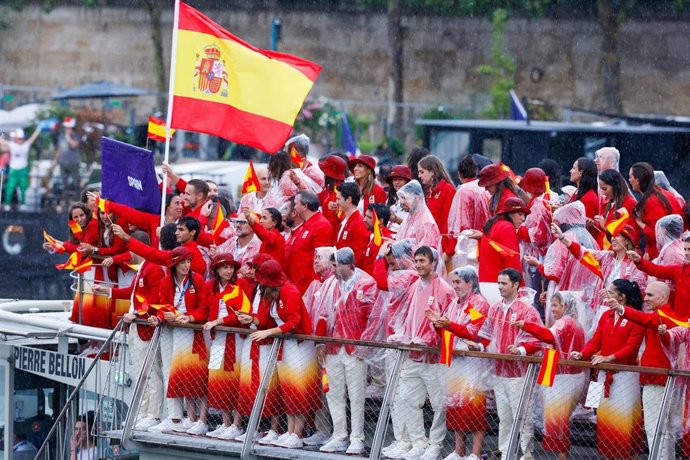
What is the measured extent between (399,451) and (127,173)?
4.05 meters

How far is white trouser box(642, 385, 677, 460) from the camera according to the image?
11.8 metres

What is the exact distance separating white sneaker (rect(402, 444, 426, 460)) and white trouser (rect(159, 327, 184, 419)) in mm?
2408

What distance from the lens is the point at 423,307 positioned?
1301cm

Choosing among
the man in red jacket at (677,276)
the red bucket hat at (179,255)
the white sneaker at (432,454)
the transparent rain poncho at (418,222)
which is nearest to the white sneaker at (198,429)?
the red bucket hat at (179,255)

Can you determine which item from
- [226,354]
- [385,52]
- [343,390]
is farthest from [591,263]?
[385,52]

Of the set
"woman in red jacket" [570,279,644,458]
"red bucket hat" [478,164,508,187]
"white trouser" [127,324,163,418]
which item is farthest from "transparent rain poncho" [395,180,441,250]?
"white trouser" [127,324,163,418]

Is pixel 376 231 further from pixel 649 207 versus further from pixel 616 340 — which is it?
pixel 616 340

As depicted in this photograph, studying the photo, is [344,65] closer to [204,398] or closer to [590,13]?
[590,13]

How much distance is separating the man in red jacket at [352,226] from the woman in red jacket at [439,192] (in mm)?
843

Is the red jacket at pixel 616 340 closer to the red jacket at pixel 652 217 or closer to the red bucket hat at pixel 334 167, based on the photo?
the red jacket at pixel 652 217

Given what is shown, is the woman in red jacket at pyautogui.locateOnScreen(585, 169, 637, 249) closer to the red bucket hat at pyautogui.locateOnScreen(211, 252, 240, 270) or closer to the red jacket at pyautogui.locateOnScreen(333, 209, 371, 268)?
the red jacket at pyautogui.locateOnScreen(333, 209, 371, 268)

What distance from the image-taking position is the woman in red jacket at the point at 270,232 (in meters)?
14.0

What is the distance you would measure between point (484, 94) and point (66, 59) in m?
11.1

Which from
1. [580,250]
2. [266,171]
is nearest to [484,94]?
[266,171]
